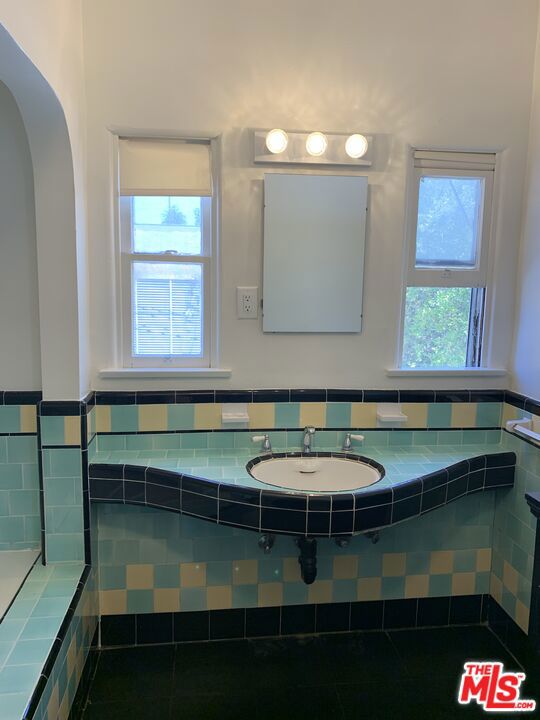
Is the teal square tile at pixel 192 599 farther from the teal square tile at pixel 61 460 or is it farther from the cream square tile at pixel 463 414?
the cream square tile at pixel 463 414

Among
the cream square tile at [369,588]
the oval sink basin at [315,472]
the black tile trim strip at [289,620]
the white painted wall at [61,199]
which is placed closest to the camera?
the white painted wall at [61,199]

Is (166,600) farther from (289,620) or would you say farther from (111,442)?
(111,442)

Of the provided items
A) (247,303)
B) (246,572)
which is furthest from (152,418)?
(246,572)

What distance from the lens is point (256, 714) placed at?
1832 millimetres

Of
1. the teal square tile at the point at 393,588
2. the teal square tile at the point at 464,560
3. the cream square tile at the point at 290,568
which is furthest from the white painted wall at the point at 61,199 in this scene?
the teal square tile at the point at 464,560

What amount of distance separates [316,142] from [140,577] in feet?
6.40

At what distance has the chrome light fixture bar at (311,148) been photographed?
79.6 inches

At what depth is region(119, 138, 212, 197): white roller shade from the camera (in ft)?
6.80

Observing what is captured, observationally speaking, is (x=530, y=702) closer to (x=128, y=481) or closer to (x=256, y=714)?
(x=256, y=714)

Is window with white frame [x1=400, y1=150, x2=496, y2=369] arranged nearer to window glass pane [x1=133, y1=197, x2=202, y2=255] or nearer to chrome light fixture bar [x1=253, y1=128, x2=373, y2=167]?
chrome light fixture bar [x1=253, y1=128, x2=373, y2=167]

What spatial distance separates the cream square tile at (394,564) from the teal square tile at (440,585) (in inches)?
6.0

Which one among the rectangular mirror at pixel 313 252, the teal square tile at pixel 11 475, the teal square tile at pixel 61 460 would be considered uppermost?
the rectangular mirror at pixel 313 252

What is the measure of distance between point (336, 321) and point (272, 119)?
0.87 m

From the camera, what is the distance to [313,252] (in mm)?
2146
